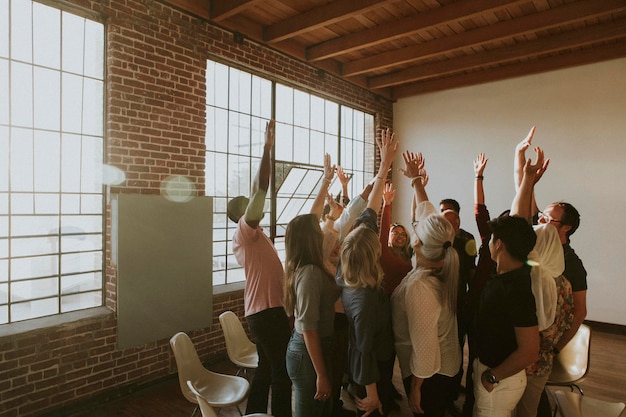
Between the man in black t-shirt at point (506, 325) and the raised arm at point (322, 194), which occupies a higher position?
the raised arm at point (322, 194)

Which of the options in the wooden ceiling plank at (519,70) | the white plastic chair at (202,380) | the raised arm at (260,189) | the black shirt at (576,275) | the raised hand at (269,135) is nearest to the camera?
the raised arm at (260,189)

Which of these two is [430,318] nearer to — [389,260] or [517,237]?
[517,237]

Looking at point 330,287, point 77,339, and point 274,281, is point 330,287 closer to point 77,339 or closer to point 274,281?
point 274,281

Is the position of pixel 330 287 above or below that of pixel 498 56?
below

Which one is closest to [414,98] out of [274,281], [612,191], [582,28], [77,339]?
[582,28]

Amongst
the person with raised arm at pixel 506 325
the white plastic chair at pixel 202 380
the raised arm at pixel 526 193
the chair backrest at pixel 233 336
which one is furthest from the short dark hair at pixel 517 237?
the chair backrest at pixel 233 336

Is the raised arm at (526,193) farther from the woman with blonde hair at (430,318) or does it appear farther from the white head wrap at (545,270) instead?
the woman with blonde hair at (430,318)

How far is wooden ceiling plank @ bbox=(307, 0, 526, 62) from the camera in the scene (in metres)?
4.12

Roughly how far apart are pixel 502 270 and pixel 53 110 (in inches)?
140

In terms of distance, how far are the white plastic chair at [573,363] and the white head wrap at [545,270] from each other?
1088 mm

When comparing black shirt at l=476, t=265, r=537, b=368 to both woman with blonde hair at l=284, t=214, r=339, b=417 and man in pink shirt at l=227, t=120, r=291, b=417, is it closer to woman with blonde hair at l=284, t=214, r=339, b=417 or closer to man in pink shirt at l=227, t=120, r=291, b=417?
woman with blonde hair at l=284, t=214, r=339, b=417

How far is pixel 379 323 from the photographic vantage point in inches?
82.8

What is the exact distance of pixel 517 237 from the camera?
1.85 metres

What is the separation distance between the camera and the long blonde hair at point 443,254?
208cm
